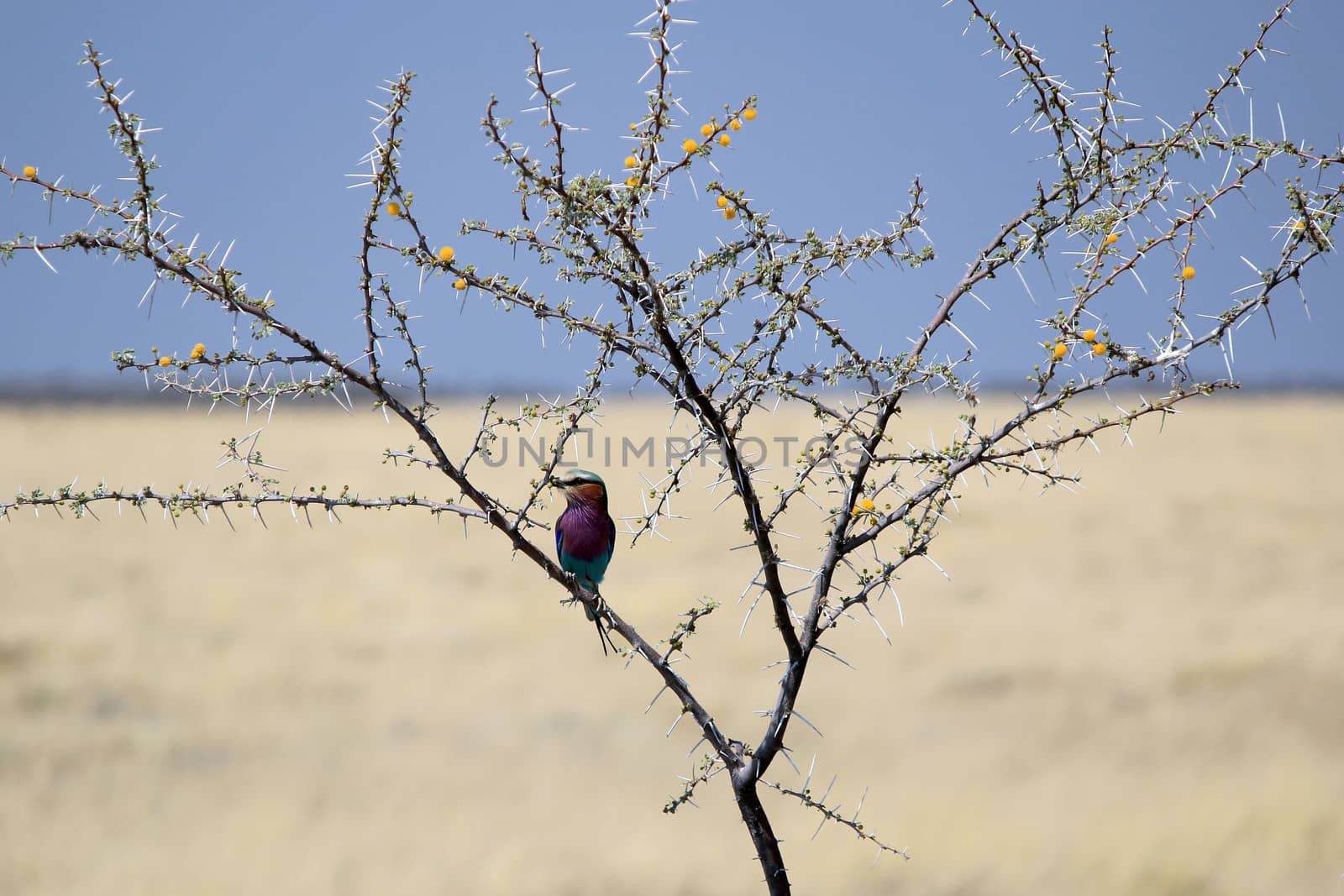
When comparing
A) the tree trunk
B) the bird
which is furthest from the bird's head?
the tree trunk

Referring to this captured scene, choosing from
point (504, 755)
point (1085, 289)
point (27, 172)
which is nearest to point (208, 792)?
point (504, 755)

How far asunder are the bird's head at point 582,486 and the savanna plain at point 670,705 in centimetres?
95

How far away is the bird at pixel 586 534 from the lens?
419 centimetres

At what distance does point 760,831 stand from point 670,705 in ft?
34.2

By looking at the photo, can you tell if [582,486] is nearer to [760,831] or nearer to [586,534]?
[586,534]

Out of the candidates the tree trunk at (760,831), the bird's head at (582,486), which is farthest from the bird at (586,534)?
the tree trunk at (760,831)

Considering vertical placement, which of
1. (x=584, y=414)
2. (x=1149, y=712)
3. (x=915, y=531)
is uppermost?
(x=1149, y=712)

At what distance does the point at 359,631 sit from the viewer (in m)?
15.6

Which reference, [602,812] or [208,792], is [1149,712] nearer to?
[602,812]

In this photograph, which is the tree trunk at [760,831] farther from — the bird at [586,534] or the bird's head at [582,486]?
the bird's head at [582,486]

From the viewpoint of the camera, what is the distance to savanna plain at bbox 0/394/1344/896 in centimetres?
966

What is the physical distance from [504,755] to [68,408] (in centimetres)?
3755

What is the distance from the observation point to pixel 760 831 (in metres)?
3.23

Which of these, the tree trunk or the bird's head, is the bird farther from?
the tree trunk
